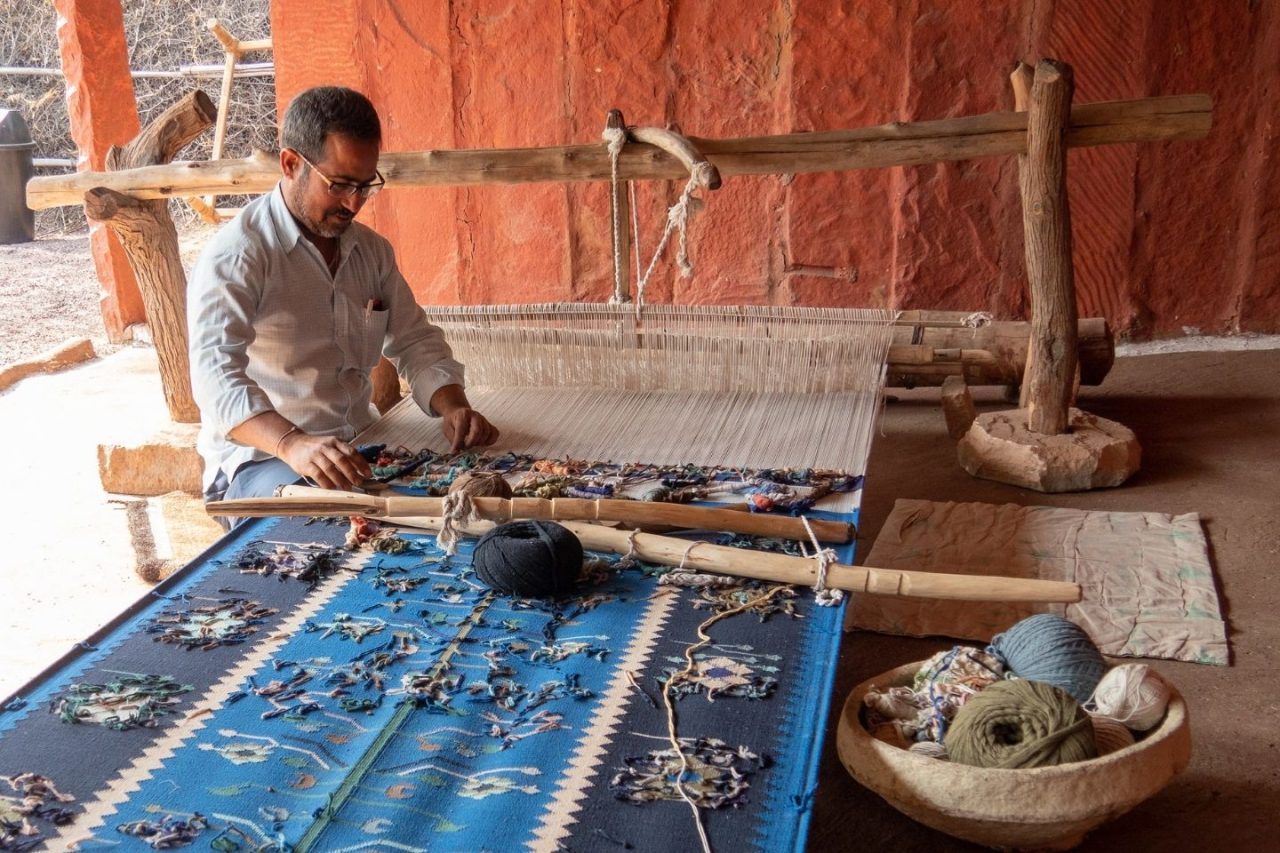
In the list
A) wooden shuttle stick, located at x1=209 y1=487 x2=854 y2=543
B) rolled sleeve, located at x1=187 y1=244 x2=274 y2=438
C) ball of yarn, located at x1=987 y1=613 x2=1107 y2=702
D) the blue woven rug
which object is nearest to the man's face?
rolled sleeve, located at x1=187 y1=244 x2=274 y2=438

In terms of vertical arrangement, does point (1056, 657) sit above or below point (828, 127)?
below

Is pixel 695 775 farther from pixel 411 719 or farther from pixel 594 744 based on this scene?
pixel 411 719

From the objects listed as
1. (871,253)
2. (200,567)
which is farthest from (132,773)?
(871,253)

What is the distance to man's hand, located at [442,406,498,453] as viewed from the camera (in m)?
2.48

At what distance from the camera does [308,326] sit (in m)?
2.46

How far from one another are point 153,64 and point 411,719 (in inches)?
354

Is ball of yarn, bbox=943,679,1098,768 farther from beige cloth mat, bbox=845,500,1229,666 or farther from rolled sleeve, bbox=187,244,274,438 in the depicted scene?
rolled sleeve, bbox=187,244,274,438

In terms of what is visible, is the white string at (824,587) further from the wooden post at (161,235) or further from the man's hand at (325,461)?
the wooden post at (161,235)

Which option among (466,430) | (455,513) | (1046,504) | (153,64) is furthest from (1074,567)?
(153,64)

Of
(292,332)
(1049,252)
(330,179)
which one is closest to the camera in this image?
(330,179)

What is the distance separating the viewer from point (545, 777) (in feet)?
4.23

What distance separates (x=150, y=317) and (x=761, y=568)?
2733mm

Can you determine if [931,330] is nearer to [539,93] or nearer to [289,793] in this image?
[539,93]

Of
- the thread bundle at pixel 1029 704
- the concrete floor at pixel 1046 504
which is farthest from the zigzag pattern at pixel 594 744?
the concrete floor at pixel 1046 504
